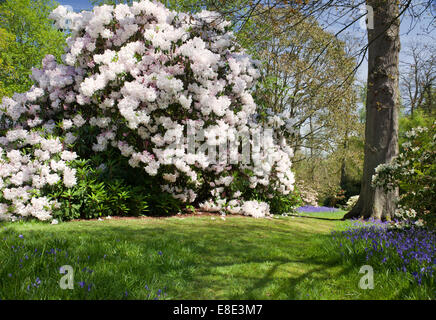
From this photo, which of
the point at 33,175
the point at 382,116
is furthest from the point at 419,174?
the point at 33,175

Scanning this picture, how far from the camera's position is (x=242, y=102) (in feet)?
28.4

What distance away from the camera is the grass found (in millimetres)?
2797

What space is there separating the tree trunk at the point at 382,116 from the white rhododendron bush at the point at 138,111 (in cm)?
310

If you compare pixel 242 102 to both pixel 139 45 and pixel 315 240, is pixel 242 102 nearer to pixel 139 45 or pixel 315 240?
pixel 139 45

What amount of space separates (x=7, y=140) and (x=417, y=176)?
8.72 metres

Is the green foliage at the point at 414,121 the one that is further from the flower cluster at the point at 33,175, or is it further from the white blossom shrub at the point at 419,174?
the flower cluster at the point at 33,175

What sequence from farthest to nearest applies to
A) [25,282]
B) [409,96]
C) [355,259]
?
[409,96]
[355,259]
[25,282]

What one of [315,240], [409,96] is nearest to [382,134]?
[315,240]

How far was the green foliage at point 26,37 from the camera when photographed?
69.1 ft

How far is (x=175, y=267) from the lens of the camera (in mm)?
3555

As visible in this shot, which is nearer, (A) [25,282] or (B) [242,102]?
(A) [25,282]

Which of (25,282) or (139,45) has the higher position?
(139,45)

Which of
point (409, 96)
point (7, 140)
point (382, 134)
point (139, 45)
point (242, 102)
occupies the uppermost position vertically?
point (409, 96)
